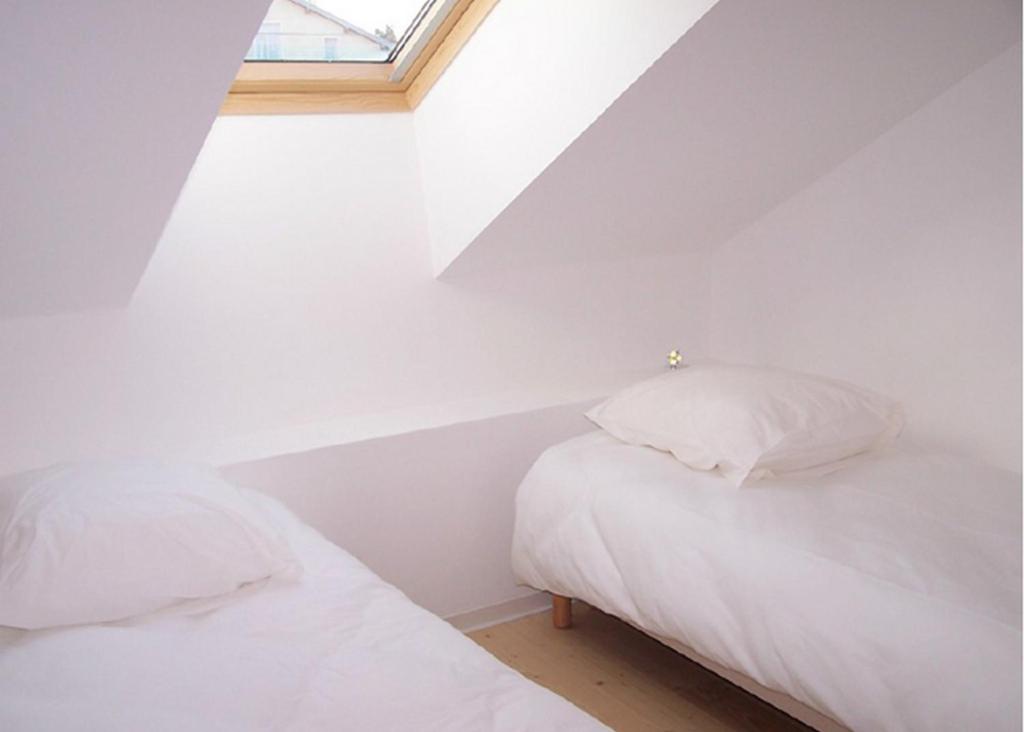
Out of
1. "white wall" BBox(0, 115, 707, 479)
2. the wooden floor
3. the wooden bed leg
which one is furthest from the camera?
the wooden bed leg

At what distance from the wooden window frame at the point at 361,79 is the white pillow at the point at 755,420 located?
105 centimetres

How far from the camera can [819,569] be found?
2.03 m

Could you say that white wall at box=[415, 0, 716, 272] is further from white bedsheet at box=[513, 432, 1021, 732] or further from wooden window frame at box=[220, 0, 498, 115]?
white bedsheet at box=[513, 432, 1021, 732]

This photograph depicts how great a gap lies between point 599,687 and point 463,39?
1.65m

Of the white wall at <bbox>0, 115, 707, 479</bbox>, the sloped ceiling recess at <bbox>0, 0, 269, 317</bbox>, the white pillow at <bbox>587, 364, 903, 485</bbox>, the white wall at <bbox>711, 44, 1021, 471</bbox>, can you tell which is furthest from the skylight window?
the white wall at <bbox>711, 44, 1021, 471</bbox>

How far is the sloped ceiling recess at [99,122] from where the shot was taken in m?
1.52

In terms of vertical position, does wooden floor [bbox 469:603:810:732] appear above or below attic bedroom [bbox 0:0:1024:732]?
below

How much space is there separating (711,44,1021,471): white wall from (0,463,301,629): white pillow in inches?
72.6

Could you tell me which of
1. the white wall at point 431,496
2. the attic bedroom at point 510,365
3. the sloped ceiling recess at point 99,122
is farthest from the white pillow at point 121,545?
the white wall at point 431,496

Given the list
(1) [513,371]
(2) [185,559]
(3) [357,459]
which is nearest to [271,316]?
(3) [357,459]

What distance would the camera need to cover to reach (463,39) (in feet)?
8.78

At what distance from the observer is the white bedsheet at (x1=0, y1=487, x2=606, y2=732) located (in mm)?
1469

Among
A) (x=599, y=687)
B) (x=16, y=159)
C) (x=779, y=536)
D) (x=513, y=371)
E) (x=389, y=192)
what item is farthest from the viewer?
(x=513, y=371)

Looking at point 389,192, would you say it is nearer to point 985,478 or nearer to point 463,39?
point 463,39
